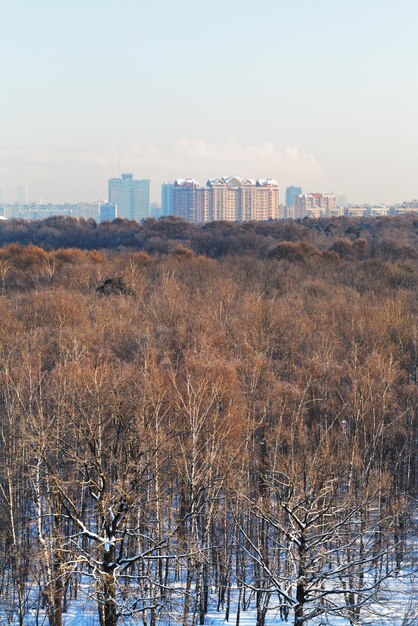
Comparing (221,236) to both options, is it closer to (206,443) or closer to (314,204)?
(206,443)

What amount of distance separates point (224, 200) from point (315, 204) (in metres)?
33.7

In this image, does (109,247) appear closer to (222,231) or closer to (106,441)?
(222,231)

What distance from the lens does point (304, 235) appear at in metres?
59.5

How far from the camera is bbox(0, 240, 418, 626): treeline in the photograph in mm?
11633

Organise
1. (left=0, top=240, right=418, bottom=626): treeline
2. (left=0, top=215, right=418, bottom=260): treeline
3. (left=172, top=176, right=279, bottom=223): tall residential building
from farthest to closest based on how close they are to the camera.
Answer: (left=172, top=176, right=279, bottom=223): tall residential building → (left=0, top=215, right=418, bottom=260): treeline → (left=0, top=240, right=418, bottom=626): treeline

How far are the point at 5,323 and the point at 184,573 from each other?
12.8 metres

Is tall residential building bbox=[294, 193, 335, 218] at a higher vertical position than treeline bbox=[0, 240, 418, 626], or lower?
higher

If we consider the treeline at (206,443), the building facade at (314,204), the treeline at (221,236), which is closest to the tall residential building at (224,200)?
the building facade at (314,204)

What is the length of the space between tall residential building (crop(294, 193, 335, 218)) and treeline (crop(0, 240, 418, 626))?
399ft

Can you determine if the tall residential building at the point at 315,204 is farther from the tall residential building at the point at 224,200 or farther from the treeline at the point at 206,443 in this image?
the treeline at the point at 206,443

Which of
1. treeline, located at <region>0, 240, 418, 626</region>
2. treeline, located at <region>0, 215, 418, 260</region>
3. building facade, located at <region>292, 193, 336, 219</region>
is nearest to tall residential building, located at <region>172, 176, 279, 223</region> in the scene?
building facade, located at <region>292, 193, 336, 219</region>

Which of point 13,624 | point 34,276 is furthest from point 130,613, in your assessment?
point 34,276

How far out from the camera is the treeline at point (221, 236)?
52.4 meters

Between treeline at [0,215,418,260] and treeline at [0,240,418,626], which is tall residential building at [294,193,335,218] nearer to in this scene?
treeline at [0,215,418,260]
